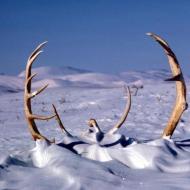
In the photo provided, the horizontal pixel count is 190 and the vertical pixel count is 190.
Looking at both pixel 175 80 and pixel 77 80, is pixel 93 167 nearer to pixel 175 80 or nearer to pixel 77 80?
pixel 175 80

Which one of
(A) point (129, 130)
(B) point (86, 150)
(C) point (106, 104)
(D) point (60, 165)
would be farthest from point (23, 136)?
(C) point (106, 104)

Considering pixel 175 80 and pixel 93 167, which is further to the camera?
pixel 175 80

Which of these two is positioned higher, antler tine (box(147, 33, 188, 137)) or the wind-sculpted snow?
antler tine (box(147, 33, 188, 137))

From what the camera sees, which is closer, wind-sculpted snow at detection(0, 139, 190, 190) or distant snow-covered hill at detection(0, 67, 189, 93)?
wind-sculpted snow at detection(0, 139, 190, 190)

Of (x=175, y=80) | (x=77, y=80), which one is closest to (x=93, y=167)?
(x=175, y=80)

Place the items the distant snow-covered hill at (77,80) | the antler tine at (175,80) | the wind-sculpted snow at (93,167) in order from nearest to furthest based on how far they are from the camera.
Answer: the wind-sculpted snow at (93,167)
the antler tine at (175,80)
the distant snow-covered hill at (77,80)

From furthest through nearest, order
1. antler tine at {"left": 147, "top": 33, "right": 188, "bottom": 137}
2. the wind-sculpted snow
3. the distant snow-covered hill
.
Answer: the distant snow-covered hill
antler tine at {"left": 147, "top": 33, "right": 188, "bottom": 137}
the wind-sculpted snow

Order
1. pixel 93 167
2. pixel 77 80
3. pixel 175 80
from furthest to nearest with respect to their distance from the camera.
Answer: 1. pixel 77 80
2. pixel 175 80
3. pixel 93 167

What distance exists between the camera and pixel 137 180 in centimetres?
A: 364

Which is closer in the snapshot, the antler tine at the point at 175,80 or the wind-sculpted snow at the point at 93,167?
the wind-sculpted snow at the point at 93,167

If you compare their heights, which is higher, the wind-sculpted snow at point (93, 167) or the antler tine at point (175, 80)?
the antler tine at point (175, 80)

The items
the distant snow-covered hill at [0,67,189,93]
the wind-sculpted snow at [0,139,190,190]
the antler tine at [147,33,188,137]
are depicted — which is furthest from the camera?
the distant snow-covered hill at [0,67,189,93]

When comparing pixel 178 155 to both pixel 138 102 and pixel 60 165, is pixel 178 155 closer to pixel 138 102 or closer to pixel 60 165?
pixel 60 165

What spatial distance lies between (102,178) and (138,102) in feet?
28.3
